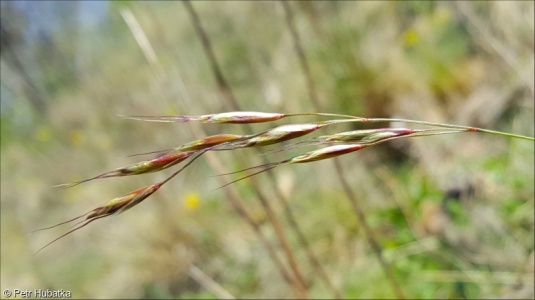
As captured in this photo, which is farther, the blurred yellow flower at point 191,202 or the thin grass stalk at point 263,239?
the blurred yellow flower at point 191,202

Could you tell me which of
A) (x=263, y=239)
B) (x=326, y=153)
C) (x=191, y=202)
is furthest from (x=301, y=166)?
(x=326, y=153)

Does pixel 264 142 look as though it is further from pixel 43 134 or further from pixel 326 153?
pixel 43 134

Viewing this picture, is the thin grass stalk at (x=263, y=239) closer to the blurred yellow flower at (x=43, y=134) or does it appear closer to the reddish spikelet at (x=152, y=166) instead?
the reddish spikelet at (x=152, y=166)

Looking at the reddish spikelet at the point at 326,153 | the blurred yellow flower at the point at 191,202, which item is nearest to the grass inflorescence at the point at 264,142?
the reddish spikelet at the point at 326,153

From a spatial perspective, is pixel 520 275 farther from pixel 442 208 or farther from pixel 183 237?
pixel 183 237

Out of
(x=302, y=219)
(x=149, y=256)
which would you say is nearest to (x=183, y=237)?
(x=149, y=256)
